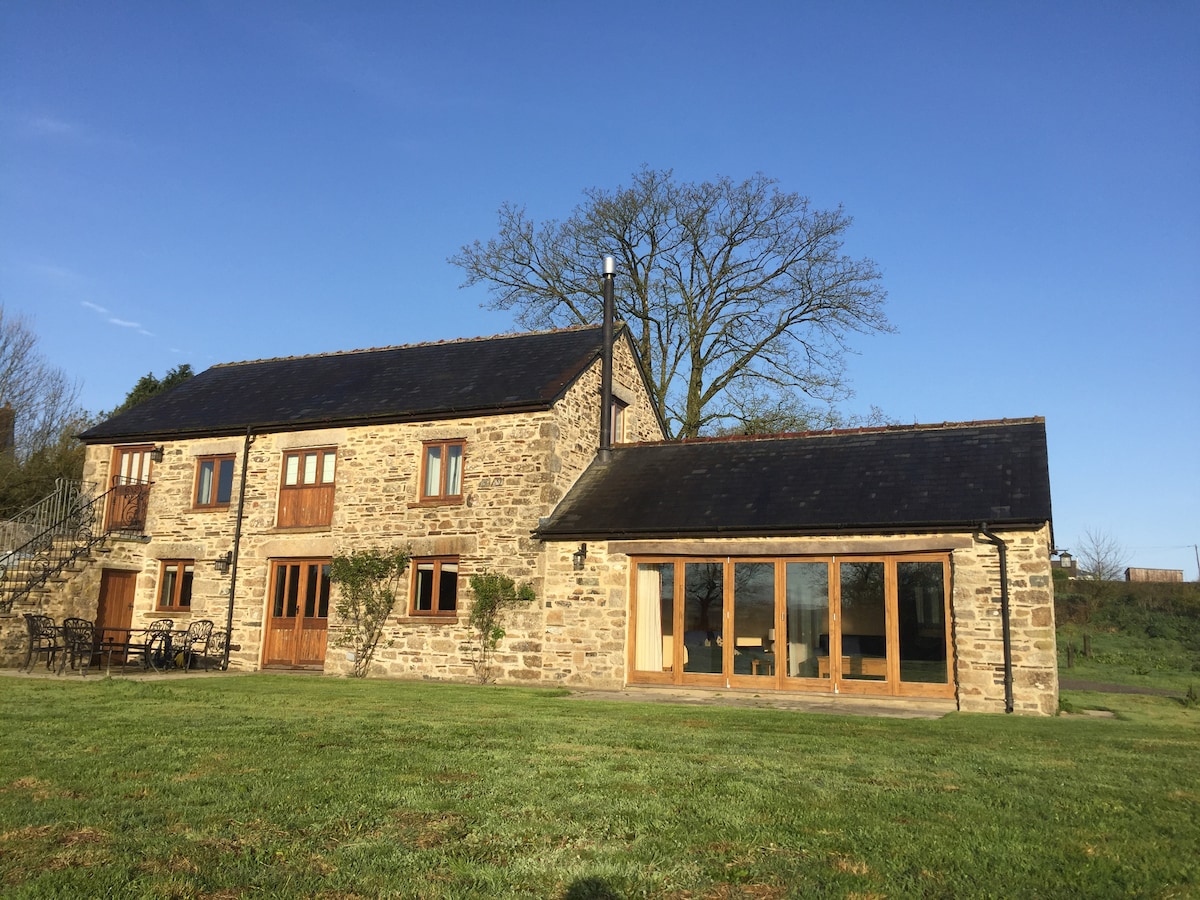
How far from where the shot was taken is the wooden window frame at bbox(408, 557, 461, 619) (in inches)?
701

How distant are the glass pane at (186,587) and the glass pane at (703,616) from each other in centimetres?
1133

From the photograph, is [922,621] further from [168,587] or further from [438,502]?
[168,587]

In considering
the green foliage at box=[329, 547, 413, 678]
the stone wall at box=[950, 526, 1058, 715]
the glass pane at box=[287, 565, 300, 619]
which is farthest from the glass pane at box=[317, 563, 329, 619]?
the stone wall at box=[950, 526, 1058, 715]

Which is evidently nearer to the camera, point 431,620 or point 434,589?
point 431,620

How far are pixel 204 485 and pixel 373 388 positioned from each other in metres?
4.38

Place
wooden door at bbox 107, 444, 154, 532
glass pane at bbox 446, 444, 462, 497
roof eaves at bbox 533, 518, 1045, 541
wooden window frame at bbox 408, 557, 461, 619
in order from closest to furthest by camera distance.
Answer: roof eaves at bbox 533, 518, 1045, 541, wooden window frame at bbox 408, 557, 461, 619, glass pane at bbox 446, 444, 462, 497, wooden door at bbox 107, 444, 154, 532

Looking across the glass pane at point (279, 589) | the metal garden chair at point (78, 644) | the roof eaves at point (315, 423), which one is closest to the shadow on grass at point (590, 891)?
the roof eaves at point (315, 423)

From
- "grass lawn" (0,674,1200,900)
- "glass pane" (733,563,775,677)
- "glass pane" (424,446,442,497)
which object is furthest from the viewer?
"glass pane" (424,446,442,497)

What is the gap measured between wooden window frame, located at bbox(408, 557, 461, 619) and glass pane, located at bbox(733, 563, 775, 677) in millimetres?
5406

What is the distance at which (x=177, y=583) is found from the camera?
20.6 meters

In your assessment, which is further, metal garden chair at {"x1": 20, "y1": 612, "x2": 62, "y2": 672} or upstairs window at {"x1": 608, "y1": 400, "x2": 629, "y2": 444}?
upstairs window at {"x1": 608, "y1": 400, "x2": 629, "y2": 444}

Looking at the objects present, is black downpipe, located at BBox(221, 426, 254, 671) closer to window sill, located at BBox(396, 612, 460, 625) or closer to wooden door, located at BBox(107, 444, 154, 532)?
wooden door, located at BBox(107, 444, 154, 532)

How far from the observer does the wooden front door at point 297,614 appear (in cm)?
1908

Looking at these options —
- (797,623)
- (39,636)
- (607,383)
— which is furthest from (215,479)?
(797,623)
